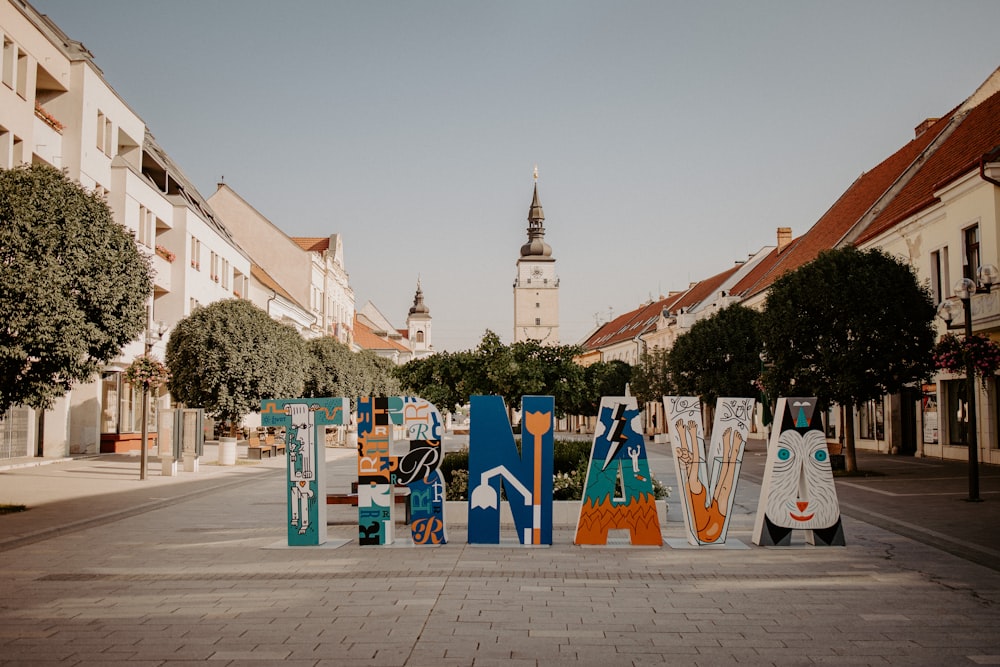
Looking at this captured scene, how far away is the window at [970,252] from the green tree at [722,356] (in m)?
14.6

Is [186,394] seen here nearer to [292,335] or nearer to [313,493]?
[292,335]

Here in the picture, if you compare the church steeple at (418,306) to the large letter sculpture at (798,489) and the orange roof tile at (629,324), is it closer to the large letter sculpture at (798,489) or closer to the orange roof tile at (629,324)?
the orange roof tile at (629,324)

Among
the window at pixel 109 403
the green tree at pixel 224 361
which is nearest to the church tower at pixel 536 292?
the window at pixel 109 403

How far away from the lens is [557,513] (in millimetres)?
14172

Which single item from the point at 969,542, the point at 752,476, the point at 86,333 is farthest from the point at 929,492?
the point at 86,333

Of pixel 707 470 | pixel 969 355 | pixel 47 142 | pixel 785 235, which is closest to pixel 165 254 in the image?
pixel 47 142

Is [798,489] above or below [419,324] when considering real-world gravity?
below

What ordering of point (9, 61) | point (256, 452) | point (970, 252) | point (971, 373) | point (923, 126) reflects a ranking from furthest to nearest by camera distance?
point (923, 126) < point (256, 452) < point (970, 252) < point (9, 61) < point (971, 373)

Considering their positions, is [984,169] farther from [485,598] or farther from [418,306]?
[418,306]

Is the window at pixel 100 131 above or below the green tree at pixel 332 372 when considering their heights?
above

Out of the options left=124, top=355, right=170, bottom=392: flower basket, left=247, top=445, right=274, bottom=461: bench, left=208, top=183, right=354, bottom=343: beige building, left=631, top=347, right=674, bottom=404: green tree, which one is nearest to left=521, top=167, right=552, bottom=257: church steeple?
left=208, top=183, right=354, bottom=343: beige building

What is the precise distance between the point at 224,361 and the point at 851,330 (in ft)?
66.8

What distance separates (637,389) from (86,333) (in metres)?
45.5

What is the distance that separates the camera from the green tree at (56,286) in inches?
592
